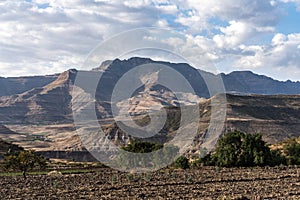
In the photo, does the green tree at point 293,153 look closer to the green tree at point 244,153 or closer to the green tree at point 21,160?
the green tree at point 244,153

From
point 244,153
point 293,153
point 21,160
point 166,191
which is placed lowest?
point 293,153

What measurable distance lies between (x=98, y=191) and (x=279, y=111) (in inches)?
6149

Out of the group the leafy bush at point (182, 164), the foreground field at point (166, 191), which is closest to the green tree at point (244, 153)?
the leafy bush at point (182, 164)

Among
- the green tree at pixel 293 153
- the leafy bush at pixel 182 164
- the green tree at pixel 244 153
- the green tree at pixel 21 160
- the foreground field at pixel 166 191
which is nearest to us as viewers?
the foreground field at pixel 166 191

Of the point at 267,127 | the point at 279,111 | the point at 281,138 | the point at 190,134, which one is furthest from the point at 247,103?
the point at 190,134

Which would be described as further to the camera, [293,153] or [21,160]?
[293,153]

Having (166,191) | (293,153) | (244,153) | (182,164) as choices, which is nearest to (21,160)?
(166,191)

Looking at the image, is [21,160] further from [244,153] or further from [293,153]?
[293,153]

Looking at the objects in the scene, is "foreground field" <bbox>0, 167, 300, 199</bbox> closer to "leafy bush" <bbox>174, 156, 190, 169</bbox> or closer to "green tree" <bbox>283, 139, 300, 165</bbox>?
"leafy bush" <bbox>174, 156, 190, 169</bbox>

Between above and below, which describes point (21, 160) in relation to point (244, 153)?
above

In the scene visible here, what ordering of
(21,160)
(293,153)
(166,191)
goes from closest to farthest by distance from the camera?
(166,191) → (21,160) → (293,153)

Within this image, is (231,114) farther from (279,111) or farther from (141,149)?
(141,149)

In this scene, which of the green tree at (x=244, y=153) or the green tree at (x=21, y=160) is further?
the green tree at (x=244, y=153)

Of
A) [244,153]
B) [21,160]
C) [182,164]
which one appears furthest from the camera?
[182,164]
